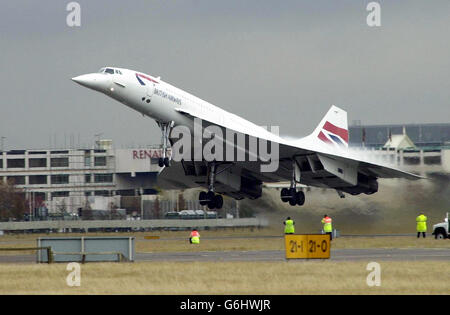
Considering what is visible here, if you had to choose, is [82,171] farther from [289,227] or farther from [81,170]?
[289,227]

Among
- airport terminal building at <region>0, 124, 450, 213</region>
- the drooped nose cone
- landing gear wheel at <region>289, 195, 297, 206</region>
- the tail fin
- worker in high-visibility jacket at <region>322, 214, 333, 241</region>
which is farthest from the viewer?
airport terminal building at <region>0, 124, 450, 213</region>

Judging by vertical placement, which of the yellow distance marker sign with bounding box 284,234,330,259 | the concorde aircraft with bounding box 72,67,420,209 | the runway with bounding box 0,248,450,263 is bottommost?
the runway with bounding box 0,248,450,263

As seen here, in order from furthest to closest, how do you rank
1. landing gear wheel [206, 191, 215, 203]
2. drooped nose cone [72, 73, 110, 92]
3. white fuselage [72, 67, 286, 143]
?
landing gear wheel [206, 191, 215, 203], white fuselage [72, 67, 286, 143], drooped nose cone [72, 73, 110, 92]

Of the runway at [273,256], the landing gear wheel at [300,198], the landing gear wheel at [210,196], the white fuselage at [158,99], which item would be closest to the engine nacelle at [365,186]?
the landing gear wheel at [300,198]

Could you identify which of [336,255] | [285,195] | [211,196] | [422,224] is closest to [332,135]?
[285,195]

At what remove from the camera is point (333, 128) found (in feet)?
147

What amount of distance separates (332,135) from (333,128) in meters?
Answer: 0.37

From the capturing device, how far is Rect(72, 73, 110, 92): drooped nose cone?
3288 centimetres

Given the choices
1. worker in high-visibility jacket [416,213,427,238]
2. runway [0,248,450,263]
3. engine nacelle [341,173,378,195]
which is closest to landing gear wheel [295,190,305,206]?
engine nacelle [341,173,378,195]

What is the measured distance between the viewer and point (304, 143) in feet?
140

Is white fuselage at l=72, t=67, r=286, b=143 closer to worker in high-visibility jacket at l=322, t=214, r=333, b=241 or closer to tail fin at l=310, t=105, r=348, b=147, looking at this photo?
worker in high-visibility jacket at l=322, t=214, r=333, b=241
